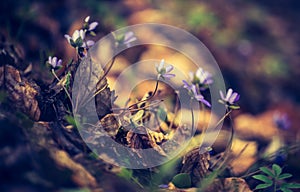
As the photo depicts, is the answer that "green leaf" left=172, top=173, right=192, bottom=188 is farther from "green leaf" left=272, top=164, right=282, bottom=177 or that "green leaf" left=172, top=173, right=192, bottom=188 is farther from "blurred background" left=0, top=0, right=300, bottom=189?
"blurred background" left=0, top=0, right=300, bottom=189

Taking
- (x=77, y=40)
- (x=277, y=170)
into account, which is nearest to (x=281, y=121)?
(x=277, y=170)

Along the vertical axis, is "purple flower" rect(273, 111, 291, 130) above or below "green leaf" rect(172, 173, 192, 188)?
above

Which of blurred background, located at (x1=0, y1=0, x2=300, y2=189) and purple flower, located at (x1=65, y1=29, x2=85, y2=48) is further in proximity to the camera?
blurred background, located at (x1=0, y1=0, x2=300, y2=189)

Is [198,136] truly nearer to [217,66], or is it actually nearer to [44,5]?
[217,66]

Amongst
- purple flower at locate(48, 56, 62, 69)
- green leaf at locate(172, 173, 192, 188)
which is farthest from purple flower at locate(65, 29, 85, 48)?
green leaf at locate(172, 173, 192, 188)

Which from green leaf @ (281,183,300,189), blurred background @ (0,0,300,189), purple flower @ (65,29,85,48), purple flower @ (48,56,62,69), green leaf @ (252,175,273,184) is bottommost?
green leaf @ (281,183,300,189)

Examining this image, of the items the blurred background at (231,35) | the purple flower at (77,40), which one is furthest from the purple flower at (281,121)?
the purple flower at (77,40)

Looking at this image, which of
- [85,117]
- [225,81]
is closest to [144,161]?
[85,117]
